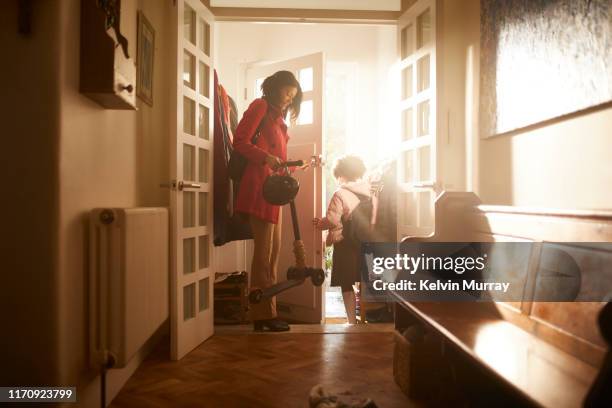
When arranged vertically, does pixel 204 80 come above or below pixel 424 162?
above

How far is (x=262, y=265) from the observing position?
133 inches

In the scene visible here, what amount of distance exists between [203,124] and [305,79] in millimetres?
1449

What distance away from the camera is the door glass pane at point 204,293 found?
295 cm

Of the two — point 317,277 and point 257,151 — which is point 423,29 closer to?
point 257,151

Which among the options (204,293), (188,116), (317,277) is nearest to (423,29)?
(188,116)

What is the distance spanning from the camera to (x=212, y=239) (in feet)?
10.1

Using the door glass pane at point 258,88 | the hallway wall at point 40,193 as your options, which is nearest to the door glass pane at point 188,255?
the hallway wall at point 40,193

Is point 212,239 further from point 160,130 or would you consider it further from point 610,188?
point 610,188

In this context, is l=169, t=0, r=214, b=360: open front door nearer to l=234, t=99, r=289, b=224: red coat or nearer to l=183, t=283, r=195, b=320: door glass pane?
l=183, t=283, r=195, b=320: door glass pane

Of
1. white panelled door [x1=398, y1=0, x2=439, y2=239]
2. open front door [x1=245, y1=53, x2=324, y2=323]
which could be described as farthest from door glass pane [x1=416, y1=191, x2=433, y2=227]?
open front door [x1=245, y1=53, x2=324, y2=323]

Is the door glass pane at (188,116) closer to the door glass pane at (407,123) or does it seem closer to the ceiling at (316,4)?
the ceiling at (316,4)

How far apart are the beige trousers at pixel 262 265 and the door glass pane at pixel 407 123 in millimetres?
1164

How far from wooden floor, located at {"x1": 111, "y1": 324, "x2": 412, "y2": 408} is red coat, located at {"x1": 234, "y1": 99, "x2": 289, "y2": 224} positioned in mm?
889

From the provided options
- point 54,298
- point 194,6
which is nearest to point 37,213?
point 54,298
